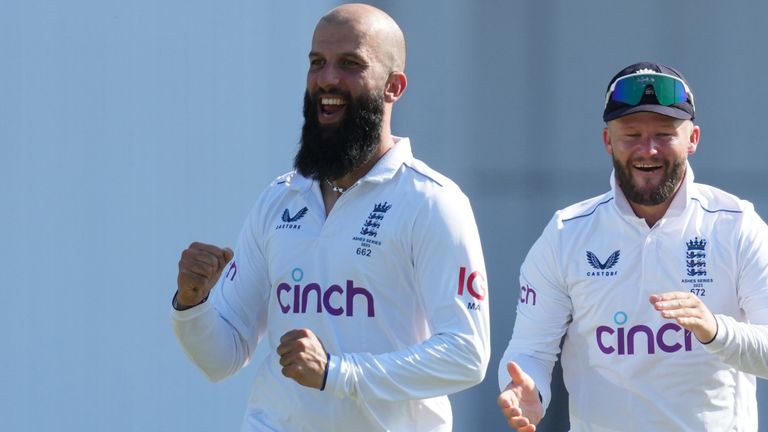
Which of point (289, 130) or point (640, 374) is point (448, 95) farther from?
point (640, 374)

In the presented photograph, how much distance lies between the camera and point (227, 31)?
5441mm

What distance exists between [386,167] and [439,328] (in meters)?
0.48

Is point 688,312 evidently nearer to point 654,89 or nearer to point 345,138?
point 654,89

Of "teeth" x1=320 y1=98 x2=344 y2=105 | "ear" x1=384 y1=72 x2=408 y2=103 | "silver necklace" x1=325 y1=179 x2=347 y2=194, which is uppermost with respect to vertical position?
"ear" x1=384 y1=72 x2=408 y2=103

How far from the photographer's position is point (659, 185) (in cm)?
416

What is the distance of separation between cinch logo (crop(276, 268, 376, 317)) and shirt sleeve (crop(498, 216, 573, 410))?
2.27ft

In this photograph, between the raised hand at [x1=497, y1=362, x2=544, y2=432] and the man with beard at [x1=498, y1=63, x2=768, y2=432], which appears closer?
the raised hand at [x1=497, y1=362, x2=544, y2=432]

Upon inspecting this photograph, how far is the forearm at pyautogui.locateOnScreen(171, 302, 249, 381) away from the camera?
375cm

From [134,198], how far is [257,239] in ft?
5.20

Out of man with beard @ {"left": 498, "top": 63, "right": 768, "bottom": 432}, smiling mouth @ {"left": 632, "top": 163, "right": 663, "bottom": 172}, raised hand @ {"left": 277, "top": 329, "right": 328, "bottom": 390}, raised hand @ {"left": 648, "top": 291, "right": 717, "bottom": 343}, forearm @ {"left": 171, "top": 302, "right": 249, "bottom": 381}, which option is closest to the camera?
raised hand @ {"left": 277, "top": 329, "right": 328, "bottom": 390}

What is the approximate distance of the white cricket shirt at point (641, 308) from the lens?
13.3 ft

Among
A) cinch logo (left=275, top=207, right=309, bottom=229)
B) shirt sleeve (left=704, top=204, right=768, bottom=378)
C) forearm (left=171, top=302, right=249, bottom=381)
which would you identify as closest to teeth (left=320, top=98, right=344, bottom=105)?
cinch logo (left=275, top=207, right=309, bottom=229)

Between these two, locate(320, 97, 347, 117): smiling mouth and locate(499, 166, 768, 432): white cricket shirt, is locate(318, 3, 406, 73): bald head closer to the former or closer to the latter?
locate(320, 97, 347, 117): smiling mouth

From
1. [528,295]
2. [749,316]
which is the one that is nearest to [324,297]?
[528,295]
